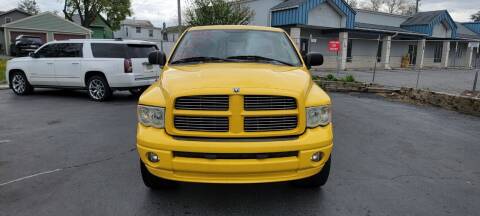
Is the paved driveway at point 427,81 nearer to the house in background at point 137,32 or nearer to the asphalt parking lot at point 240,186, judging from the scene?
the asphalt parking lot at point 240,186

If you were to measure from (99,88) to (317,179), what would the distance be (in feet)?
26.4

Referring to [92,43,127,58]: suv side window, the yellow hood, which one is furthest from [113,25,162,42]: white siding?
the yellow hood

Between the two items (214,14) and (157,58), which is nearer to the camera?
(157,58)

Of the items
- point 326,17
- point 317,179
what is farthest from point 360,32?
point 317,179

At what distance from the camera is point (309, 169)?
126 inches

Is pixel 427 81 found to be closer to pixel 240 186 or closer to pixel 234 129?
pixel 240 186

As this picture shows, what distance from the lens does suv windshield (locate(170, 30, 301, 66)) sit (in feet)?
14.0

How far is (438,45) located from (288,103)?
128 feet

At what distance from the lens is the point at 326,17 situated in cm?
2573

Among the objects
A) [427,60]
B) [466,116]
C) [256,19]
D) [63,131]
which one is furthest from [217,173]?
[427,60]

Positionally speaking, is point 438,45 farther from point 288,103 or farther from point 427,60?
point 288,103

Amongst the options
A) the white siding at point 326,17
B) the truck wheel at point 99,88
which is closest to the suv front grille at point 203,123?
the truck wheel at point 99,88

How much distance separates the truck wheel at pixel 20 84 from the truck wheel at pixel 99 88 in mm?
2631

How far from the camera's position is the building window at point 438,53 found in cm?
3559
